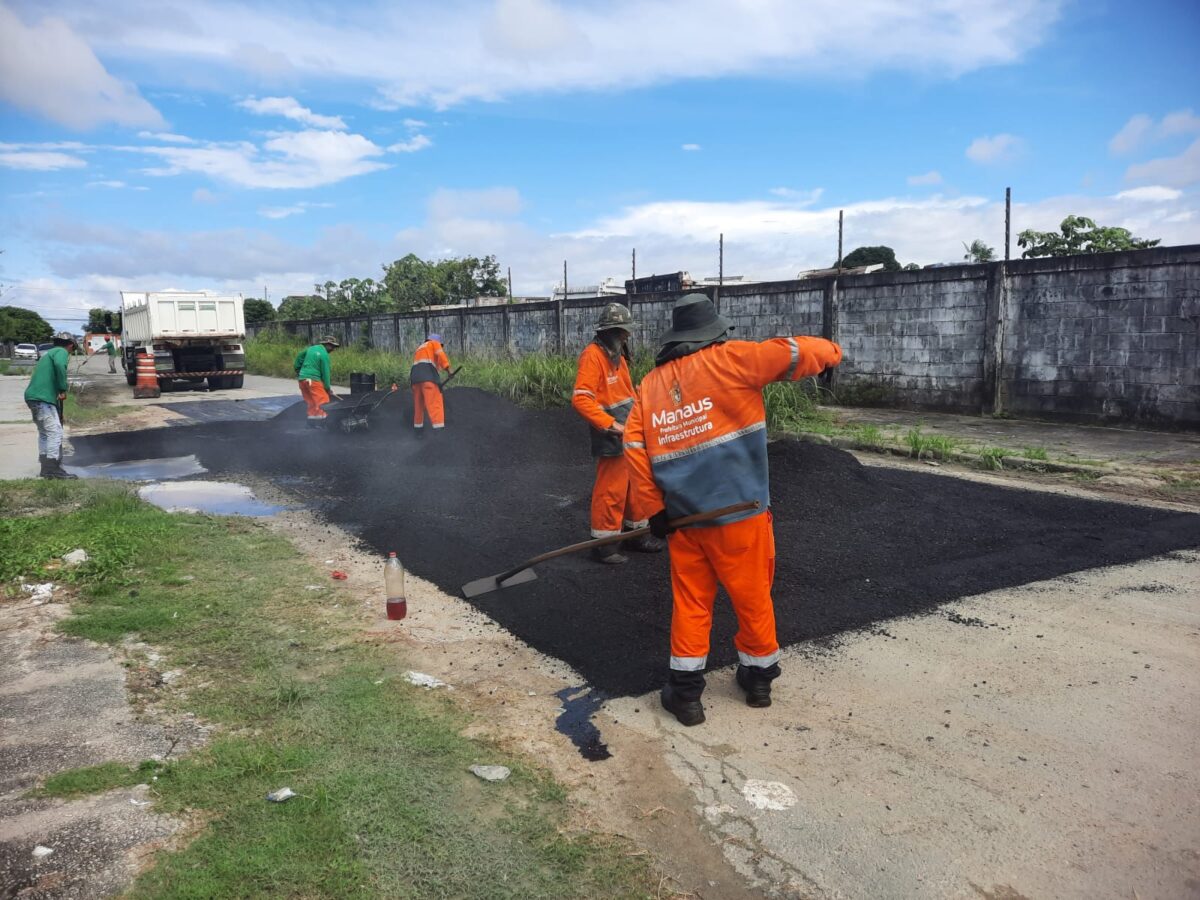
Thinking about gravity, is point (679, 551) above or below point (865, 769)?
above

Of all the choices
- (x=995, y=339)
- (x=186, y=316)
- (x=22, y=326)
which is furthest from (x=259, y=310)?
(x=995, y=339)

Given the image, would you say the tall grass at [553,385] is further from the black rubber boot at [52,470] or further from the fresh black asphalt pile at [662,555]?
the black rubber boot at [52,470]

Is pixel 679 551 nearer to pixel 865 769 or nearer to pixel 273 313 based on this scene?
pixel 865 769

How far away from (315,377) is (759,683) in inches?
440

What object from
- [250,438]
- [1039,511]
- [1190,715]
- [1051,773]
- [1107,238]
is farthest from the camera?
[1107,238]

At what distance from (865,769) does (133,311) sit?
26342 mm

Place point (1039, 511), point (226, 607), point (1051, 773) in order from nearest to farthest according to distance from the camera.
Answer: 1. point (1051, 773)
2. point (226, 607)
3. point (1039, 511)

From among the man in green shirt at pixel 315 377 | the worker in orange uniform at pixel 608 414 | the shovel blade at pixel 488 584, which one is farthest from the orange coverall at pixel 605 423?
the man in green shirt at pixel 315 377

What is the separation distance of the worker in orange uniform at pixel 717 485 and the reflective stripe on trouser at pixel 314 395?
10.7 metres

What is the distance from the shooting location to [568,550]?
4.07 meters

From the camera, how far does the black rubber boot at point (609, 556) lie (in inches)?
224

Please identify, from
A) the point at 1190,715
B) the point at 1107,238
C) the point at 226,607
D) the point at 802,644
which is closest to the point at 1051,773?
the point at 1190,715

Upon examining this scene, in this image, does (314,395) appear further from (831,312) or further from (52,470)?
(831,312)

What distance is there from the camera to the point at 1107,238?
19625 mm
